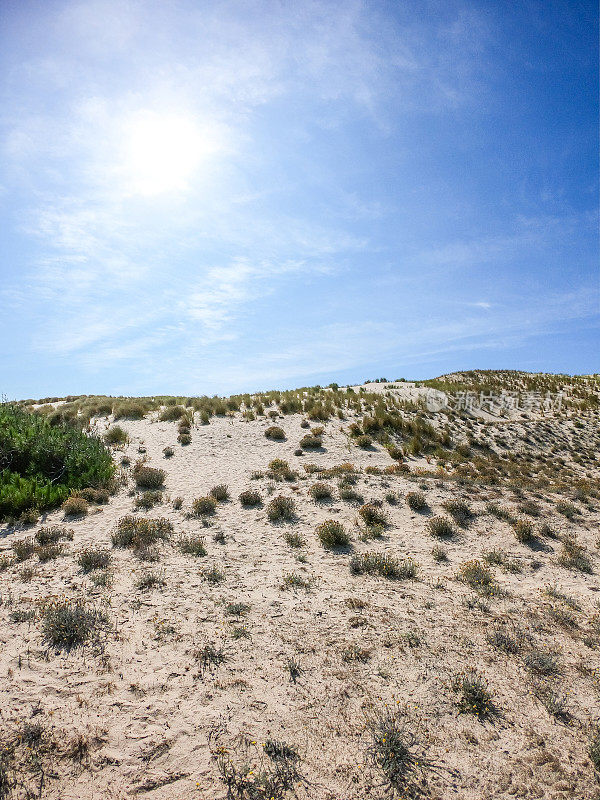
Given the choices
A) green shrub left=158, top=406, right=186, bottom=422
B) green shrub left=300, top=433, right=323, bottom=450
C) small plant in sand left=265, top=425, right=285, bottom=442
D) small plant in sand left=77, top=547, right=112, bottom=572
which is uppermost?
green shrub left=158, top=406, right=186, bottom=422

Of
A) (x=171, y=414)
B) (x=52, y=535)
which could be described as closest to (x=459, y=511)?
(x=52, y=535)

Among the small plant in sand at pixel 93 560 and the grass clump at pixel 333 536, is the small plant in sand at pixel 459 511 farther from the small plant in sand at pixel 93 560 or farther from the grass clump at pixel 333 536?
the small plant in sand at pixel 93 560

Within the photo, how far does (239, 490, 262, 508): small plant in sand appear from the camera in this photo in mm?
12211

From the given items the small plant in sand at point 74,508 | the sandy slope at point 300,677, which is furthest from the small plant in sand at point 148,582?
the small plant in sand at point 74,508

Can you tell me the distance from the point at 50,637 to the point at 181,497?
6759mm

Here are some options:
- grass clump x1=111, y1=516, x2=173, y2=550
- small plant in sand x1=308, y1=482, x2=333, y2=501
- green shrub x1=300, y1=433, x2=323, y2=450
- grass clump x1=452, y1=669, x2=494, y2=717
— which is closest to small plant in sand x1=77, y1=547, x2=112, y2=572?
grass clump x1=111, y1=516, x2=173, y2=550

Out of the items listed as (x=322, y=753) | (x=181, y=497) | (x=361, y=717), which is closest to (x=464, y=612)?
(x=361, y=717)

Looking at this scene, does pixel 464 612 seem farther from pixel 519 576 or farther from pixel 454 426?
pixel 454 426

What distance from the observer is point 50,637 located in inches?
235

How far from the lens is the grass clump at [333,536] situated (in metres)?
9.77

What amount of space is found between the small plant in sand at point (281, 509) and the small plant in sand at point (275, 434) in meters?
7.65

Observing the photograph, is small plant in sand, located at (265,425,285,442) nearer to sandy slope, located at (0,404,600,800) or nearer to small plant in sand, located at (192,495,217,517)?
small plant in sand, located at (192,495,217,517)

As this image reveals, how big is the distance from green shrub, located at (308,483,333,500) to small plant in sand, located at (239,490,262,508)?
5.80ft

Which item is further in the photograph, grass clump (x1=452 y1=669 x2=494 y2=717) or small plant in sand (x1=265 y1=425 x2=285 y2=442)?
small plant in sand (x1=265 y1=425 x2=285 y2=442)
